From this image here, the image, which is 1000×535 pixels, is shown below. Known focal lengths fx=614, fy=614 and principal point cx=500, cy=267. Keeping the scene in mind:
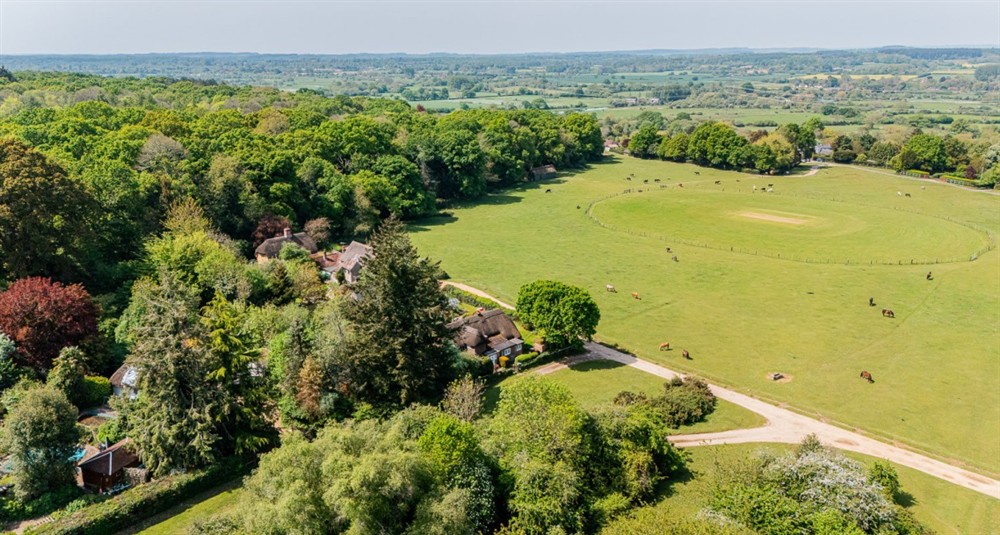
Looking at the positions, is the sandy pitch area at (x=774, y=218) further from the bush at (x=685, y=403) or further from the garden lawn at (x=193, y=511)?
the garden lawn at (x=193, y=511)

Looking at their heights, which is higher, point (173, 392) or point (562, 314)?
point (173, 392)

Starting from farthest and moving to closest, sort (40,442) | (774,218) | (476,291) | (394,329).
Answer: (774,218)
(476,291)
(394,329)
(40,442)

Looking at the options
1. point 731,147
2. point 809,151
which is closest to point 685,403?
point 731,147

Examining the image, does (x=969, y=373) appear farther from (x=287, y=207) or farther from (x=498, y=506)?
(x=287, y=207)

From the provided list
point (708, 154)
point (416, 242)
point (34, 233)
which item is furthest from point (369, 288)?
point (708, 154)

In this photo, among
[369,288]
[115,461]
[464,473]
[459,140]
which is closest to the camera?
[464,473]

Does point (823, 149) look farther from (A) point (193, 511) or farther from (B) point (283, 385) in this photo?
(A) point (193, 511)
